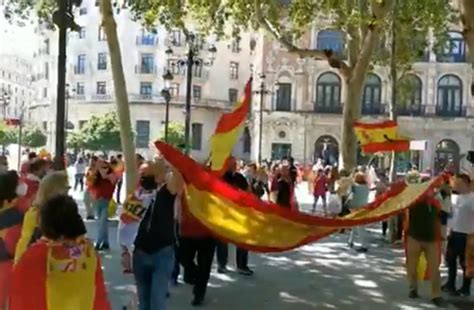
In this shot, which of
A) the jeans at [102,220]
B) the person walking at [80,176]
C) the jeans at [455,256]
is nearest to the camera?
the jeans at [455,256]

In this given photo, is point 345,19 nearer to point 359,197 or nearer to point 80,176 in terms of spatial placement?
point 359,197

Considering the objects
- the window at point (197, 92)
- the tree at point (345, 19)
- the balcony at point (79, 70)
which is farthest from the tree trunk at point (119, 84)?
the balcony at point (79, 70)

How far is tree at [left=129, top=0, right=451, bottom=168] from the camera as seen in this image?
20.1 m

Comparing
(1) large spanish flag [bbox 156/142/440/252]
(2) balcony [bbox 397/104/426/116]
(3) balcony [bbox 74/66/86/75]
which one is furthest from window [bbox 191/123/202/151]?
(1) large spanish flag [bbox 156/142/440/252]

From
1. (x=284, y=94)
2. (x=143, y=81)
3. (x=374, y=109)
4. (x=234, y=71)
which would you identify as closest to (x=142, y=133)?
(x=143, y=81)

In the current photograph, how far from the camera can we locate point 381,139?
55.3 feet

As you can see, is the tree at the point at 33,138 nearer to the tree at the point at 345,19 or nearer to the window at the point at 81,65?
the window at the point at 81,65

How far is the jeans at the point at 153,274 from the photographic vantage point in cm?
627

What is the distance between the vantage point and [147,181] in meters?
6.86

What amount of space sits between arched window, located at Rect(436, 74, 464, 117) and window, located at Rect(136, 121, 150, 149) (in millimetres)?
26934

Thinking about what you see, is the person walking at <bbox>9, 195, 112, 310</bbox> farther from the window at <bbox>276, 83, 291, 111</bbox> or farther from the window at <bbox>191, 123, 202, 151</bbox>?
the window at <bbox>191, 123, 202, 151</bbox>

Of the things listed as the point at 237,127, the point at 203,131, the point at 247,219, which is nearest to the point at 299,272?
the point at 237,127

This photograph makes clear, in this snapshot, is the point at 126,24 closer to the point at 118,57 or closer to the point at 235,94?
the point at 235,94

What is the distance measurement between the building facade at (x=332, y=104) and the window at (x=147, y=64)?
1574 cm
